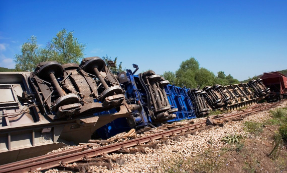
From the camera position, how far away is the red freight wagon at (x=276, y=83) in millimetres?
21859

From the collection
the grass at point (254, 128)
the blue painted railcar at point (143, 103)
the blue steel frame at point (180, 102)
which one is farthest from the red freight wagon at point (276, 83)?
the blue painted railcar at point (143, 103)

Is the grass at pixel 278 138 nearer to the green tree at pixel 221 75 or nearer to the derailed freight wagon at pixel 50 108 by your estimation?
the derailed freight wagon at pixel 50 108

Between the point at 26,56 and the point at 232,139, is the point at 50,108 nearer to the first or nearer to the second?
the point at 232,139

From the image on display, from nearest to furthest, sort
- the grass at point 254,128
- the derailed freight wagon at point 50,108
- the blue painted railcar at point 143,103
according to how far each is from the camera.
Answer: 1. the derailed freight wagon at point 50,108
2. the grass at point 254,128
3. the blue painted railcar at point 143,103

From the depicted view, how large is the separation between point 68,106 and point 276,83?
71.8 ft

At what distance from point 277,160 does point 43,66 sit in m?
6.98

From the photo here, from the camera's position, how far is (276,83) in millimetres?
22562

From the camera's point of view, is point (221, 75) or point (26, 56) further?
point (221, 75)

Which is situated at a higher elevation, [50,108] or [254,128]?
[50,108]

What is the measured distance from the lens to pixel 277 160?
5695mm

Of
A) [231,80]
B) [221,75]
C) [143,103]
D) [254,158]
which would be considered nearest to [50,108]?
[143,103]

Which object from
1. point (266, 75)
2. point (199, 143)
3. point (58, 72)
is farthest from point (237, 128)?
point (266, 75)

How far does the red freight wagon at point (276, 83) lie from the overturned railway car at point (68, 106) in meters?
16.0

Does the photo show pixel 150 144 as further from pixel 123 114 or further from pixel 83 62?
pixel 83 62
